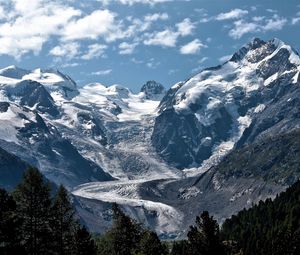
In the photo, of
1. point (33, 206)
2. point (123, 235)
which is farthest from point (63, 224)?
point (123, 235)

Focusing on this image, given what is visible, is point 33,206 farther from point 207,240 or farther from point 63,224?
point 207,240

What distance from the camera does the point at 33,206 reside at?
229ft

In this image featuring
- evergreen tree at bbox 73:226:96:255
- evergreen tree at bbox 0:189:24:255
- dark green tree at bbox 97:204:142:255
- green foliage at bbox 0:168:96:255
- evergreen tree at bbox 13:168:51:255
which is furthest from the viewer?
dark green tree at bbox 97:204:142:255

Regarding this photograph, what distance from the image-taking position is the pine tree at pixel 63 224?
74750 millimetres

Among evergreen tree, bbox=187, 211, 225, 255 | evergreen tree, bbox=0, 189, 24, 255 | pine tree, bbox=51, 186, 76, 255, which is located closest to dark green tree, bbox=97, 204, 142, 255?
pine tree, bbox=51, 186, 76, 255

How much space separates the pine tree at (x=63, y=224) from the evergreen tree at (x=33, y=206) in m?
4.00

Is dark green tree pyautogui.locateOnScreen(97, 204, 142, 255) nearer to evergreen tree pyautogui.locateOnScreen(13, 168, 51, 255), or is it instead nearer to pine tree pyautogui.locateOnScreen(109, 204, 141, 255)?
pine tree pyautogui.locateOnScreen(109, 204, 141, 255)

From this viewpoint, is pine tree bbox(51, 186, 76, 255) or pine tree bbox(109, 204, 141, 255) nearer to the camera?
pine tree bbox(51, 186, 76, 255)

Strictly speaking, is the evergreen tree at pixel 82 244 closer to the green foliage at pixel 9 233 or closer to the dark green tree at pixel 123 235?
the green foliage at pixel 9 233

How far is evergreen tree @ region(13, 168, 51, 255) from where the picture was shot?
227 feet

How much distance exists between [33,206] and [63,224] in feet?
27.0

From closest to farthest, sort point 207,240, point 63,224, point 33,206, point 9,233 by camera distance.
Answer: point 9,233 → point 33,206 → point 207,240 → point 63,224

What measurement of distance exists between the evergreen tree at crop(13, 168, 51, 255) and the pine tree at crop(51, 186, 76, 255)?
4.00 metres

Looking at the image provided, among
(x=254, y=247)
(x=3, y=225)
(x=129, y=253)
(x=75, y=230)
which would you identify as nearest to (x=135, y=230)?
(x=129, y=253)
